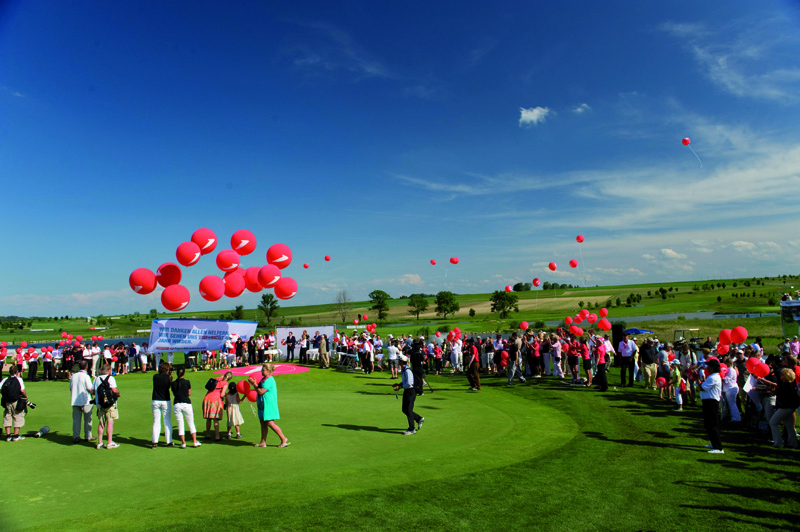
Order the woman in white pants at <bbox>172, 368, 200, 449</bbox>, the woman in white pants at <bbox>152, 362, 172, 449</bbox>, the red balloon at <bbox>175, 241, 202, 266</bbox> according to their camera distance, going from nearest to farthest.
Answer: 1. the woman in white pants at <bbox>152, 362, 172, 449</bbox>
2. the woman in white pants at <bbox>172, 368, 200, 449</bbox>
3. the red balloon at <bbox>175, 241, 202, 266</bbox>

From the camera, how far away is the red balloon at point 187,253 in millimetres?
16672

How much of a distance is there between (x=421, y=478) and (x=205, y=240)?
13387 mm

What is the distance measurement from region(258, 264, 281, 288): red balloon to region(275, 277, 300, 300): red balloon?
199mm

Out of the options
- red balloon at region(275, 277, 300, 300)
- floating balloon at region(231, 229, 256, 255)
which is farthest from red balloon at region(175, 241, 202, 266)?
red balloon at region(275, 277, 300, 300)

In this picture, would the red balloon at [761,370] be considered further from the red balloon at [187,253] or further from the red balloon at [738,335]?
the red balloon at [187,253]

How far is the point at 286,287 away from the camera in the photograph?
1848cm

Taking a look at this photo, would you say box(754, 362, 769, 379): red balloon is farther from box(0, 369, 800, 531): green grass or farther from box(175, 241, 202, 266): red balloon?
box(175, 241, 202, 266): red balloon

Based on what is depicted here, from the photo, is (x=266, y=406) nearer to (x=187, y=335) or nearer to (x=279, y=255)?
(x=279, y=255)

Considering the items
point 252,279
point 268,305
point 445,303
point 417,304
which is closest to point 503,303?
point 445,303

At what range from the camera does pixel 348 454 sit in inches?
349

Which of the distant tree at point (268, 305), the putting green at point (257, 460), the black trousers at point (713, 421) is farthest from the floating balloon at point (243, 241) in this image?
the distant tree at point (268, 305)

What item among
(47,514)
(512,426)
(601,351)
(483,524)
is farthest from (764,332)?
(47,514)

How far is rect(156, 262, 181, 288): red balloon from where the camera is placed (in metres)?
17.4

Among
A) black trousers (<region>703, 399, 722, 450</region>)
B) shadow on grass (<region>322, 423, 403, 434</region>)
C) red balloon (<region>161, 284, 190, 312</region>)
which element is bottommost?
shadow on grass (<region>322, 423, 403, 434</region>)
